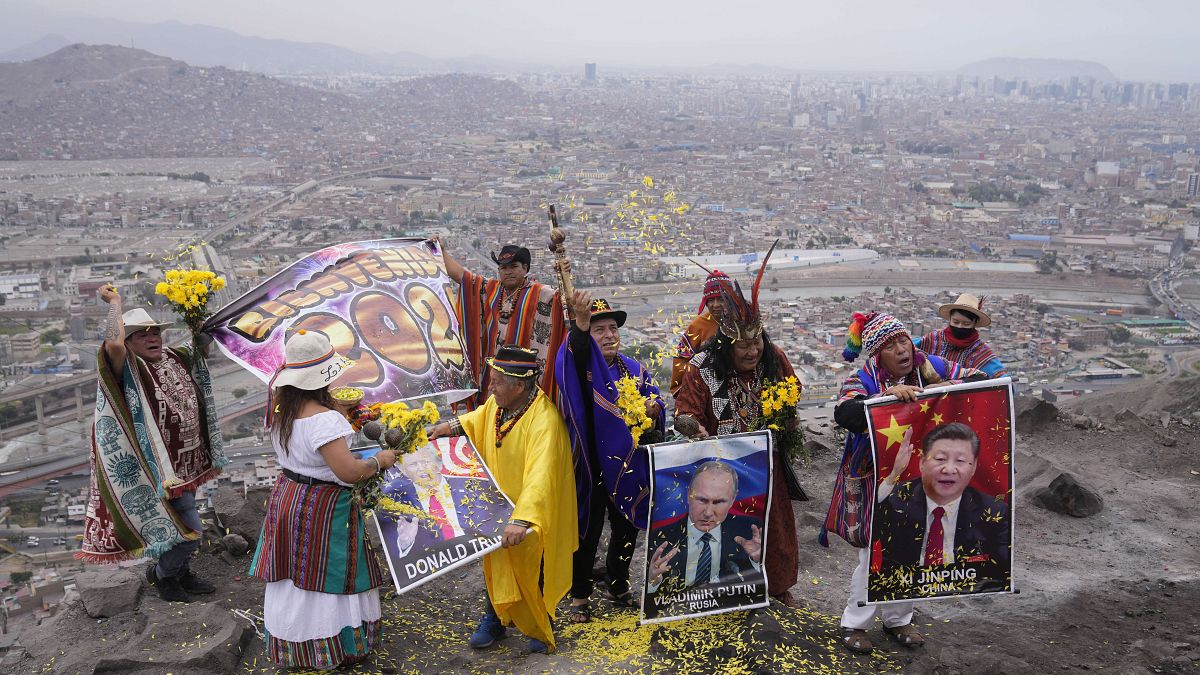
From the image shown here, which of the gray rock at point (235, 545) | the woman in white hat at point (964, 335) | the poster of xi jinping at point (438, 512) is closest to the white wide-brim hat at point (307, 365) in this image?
the poster of xi jinping at point (438, 512)

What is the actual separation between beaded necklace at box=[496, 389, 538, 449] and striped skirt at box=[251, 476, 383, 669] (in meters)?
0.76

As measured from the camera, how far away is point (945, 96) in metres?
128

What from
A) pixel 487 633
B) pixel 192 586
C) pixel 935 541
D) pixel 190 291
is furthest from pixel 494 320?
pixel 935 541

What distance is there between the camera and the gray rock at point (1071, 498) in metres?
6.94

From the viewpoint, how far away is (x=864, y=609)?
173 inches

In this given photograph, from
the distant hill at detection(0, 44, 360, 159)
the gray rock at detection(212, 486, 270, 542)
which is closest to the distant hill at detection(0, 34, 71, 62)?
the distant hill at detection(0, 44, 360, 159)

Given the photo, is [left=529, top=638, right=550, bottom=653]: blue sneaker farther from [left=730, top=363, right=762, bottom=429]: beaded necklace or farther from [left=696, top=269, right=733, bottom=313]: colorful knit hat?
[left=696, top=269, right=733, bottom=313]: colorful knit hat

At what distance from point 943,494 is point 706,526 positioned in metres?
1.12

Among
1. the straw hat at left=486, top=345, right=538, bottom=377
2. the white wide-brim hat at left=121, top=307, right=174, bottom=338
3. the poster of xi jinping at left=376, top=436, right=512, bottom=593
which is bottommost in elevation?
the poster of xi jinping at left=376, top=436, right=512, bottom=593

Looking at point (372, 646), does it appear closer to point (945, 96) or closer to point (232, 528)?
point (232, 528)

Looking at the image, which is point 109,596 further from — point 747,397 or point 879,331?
point 879,331

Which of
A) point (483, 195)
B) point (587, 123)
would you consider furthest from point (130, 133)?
point (483, 195)

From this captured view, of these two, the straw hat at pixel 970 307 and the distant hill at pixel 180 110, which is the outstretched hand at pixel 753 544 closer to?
the straw hat at pixel 970 307

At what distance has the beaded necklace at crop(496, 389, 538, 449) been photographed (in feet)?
14.2
